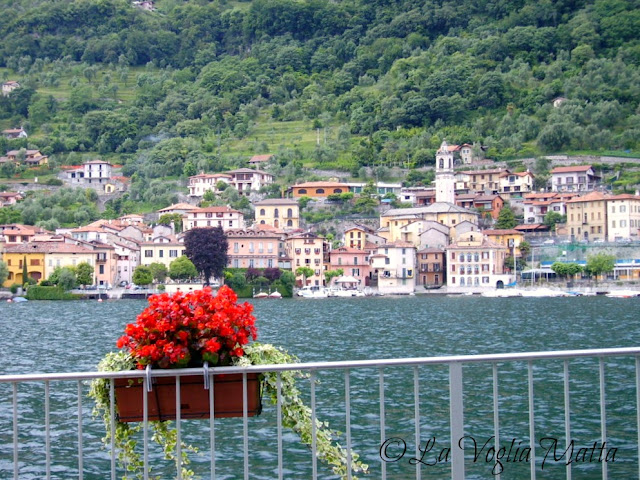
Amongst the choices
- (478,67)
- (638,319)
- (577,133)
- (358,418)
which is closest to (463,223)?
(577,133)

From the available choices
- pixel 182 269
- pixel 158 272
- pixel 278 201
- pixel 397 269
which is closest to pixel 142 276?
pixel 158 272

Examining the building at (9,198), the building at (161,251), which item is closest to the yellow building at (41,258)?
the building at (161,251)

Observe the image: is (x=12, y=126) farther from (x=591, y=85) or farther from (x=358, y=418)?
(x=358, y=418)

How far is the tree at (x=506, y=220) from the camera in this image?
318 ft

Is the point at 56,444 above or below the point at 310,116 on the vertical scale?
below

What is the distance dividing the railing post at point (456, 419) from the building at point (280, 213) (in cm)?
9490

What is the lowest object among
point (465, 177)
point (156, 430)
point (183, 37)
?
point (156, 430)

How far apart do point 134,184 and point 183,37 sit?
266ft

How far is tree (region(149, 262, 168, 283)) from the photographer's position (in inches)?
3334

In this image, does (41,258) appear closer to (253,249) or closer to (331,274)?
(253,249)

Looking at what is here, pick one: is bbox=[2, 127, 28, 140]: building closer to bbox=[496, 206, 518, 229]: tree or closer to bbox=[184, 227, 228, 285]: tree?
bbox=[184, 227, 228, 285]: tree

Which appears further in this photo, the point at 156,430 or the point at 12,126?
the point at 12,126

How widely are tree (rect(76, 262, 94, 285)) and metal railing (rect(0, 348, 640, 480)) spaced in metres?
56.4

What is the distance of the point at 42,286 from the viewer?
3172 inches
